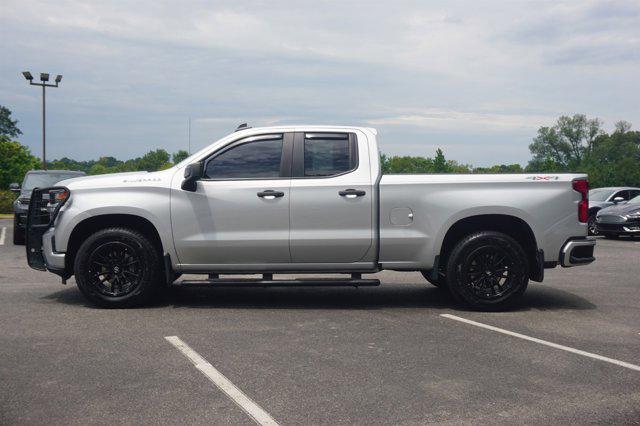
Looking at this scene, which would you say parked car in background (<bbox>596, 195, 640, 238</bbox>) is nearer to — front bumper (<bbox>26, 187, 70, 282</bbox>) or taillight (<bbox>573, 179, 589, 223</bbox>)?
taillight (<bbox>573, 179, 589, 223</bbox>)

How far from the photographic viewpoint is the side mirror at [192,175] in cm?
677

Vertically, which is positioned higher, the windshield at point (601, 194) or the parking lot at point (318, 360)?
the windshield at point (601, 194)

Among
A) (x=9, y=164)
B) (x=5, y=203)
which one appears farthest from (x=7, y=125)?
(x=5, y=203)

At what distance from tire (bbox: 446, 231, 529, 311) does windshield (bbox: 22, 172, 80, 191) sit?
11.8 m

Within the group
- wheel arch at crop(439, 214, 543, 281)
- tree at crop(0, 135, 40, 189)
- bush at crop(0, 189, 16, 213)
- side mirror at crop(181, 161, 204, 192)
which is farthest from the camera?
tree at crop(0, 135, 40, 189)

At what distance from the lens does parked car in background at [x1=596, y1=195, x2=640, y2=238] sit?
55.4 ft

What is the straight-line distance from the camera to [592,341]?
5.78 meters

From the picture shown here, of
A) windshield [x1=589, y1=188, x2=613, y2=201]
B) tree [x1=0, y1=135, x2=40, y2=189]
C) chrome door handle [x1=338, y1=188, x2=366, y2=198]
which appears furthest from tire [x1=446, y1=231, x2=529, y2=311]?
tree [x1=0, y1=135, x2=40, y2=189]

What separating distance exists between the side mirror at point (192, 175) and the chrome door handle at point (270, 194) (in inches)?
26.8

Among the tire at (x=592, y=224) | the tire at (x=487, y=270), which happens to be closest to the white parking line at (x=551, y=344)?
the tire at (x=487, y=270)

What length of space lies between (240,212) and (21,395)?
318 cm

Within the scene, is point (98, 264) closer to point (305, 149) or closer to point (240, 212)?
point (240, 212)

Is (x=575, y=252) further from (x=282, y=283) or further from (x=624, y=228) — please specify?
(x=624, y=228)

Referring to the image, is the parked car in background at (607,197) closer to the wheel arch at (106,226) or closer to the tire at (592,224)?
the tire at (592,224)
